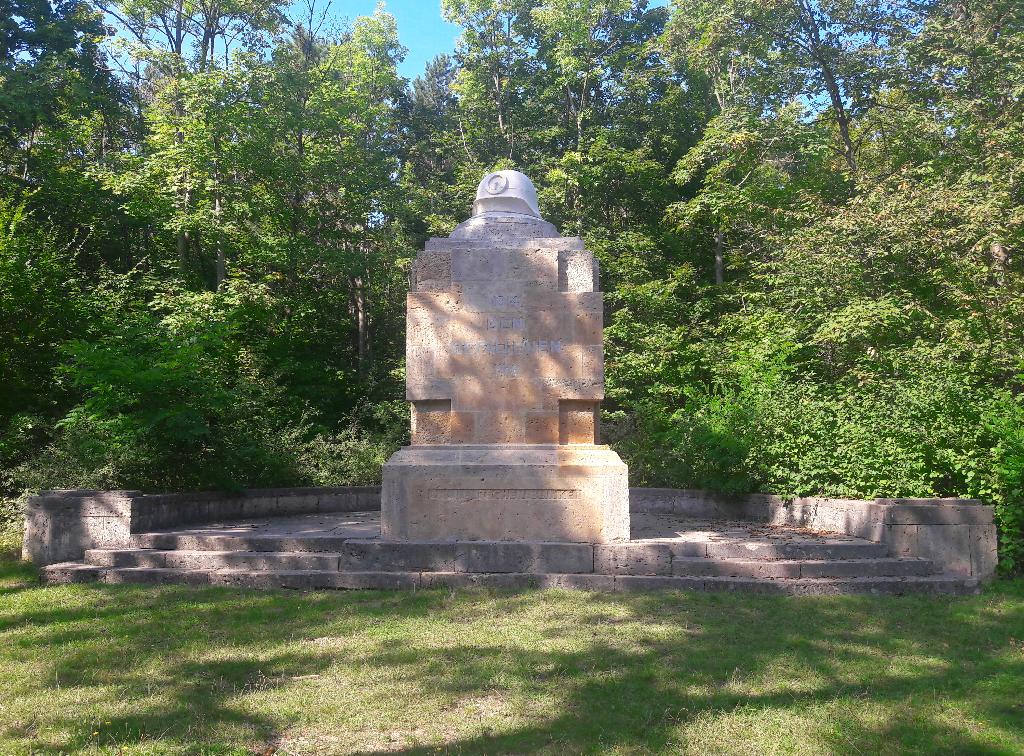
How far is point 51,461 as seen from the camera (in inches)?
359

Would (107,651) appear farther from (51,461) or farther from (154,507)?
(51,461)

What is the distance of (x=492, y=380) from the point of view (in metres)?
7.42

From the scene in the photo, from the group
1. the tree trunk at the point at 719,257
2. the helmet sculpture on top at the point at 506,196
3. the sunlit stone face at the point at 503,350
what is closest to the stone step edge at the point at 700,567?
the sunlit stone face at the point at 503,350

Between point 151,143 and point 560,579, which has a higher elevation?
point 151,143

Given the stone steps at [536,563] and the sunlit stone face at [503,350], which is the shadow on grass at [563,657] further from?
the sunlit stone face at [503,350]

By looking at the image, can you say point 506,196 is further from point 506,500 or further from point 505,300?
point 506,500

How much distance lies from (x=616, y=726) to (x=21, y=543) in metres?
7.39

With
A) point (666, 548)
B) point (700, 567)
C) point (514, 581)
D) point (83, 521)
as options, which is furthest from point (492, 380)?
point (83, 521)

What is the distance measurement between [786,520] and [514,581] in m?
4.09

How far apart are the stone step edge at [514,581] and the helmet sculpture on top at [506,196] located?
4.13 meters

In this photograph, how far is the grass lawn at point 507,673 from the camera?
130 inches

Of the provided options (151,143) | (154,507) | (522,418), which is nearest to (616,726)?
(522,418)

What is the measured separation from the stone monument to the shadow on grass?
3.84ft

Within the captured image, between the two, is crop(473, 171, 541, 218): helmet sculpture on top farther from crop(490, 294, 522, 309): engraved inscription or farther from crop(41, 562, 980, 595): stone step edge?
crop(41, 562, 980, 595): stone step edge
